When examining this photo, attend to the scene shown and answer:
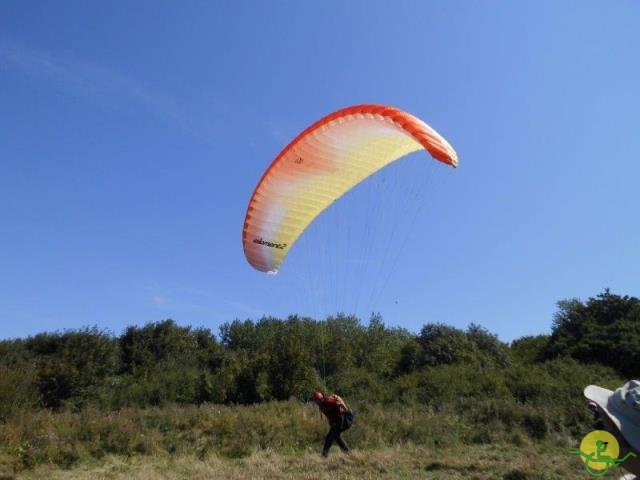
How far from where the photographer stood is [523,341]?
139 ft

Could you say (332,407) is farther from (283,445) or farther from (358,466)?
(283,445)

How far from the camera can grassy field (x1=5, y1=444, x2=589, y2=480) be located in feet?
28.2

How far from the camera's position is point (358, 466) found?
935 centimetres

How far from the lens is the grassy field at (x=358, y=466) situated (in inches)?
339

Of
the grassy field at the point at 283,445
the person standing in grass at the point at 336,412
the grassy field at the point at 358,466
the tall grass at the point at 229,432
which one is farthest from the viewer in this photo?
the tall grass at the point at 229,432

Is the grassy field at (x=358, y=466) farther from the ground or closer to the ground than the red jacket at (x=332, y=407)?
closer to the ground

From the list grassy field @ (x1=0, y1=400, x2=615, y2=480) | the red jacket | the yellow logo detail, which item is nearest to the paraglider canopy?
the red jacket

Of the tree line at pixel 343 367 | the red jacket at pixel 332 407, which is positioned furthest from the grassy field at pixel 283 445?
the tree line at pixel 343 367

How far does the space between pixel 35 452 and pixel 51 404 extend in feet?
45.5

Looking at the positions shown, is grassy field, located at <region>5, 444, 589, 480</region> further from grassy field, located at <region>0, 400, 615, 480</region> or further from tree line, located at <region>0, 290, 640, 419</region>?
tree line, located at <region>0, 290, 640, 419</region>

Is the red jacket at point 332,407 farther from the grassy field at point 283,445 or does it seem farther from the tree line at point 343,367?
the tree line at point 343,367

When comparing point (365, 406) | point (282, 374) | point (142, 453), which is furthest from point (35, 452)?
point (282, 374)

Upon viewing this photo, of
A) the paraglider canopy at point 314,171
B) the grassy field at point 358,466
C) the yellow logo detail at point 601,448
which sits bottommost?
the grassy field at point 358,466

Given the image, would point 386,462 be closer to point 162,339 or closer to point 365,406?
Answer: point 365,406
